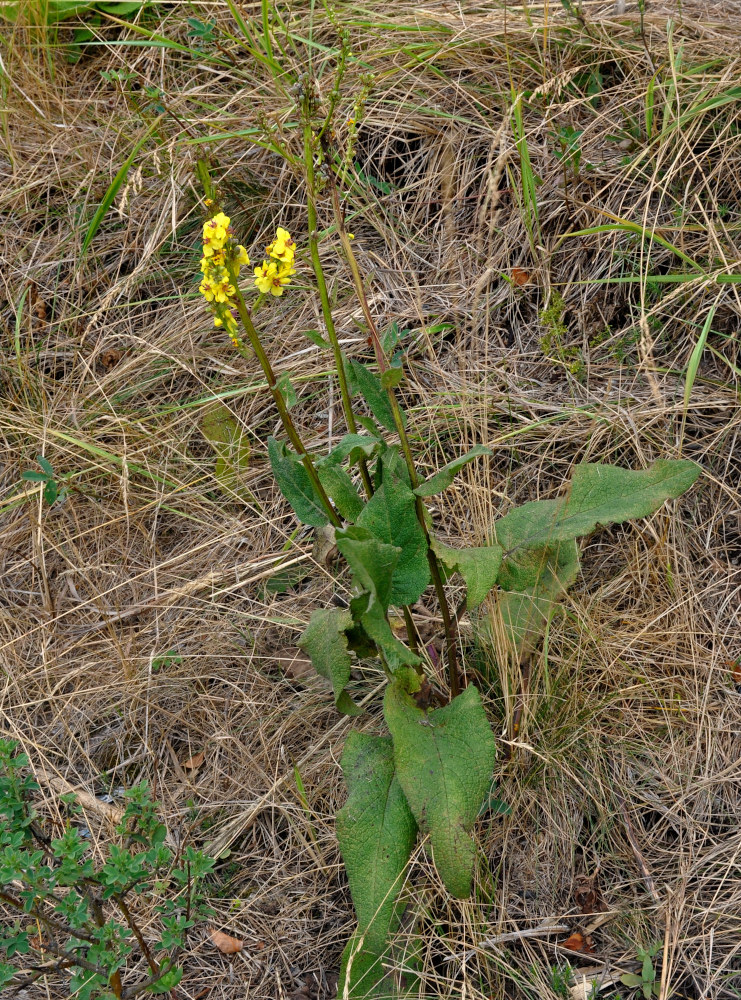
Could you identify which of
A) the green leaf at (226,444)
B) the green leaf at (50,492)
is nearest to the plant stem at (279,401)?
the green leaf at (226,444)

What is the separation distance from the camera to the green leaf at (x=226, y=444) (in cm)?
228

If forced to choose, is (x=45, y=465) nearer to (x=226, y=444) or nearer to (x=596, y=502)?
(x=226, y=444)

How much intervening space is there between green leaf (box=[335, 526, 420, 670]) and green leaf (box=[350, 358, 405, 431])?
0.89 ft

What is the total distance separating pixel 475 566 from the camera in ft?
5.14

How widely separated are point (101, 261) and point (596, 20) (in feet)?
5.06

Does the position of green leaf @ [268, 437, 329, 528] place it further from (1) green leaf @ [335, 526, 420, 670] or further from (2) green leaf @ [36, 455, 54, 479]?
(2) green leaf @ [36, 455, 54, 479]

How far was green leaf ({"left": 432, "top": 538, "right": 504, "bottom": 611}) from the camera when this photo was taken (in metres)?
1.54

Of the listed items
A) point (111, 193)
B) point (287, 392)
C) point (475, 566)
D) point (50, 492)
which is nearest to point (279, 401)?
point (287, 392)

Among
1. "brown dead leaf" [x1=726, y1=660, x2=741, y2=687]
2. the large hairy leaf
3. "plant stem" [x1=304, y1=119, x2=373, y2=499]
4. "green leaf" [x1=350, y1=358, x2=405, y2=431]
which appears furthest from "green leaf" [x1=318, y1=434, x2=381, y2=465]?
"brown dead leaf" [x1=726, y1=660, x2=741, y2=687]

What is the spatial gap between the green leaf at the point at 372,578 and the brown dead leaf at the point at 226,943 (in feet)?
2.23

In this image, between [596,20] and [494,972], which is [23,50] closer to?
[596,20]

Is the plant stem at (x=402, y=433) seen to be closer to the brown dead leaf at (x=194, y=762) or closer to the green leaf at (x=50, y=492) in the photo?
the brown dead leaf at (x=194, y=762)

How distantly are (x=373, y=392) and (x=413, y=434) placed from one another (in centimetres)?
50

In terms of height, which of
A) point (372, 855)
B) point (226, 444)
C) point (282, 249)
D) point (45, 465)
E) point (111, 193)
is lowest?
point (372, 855)
